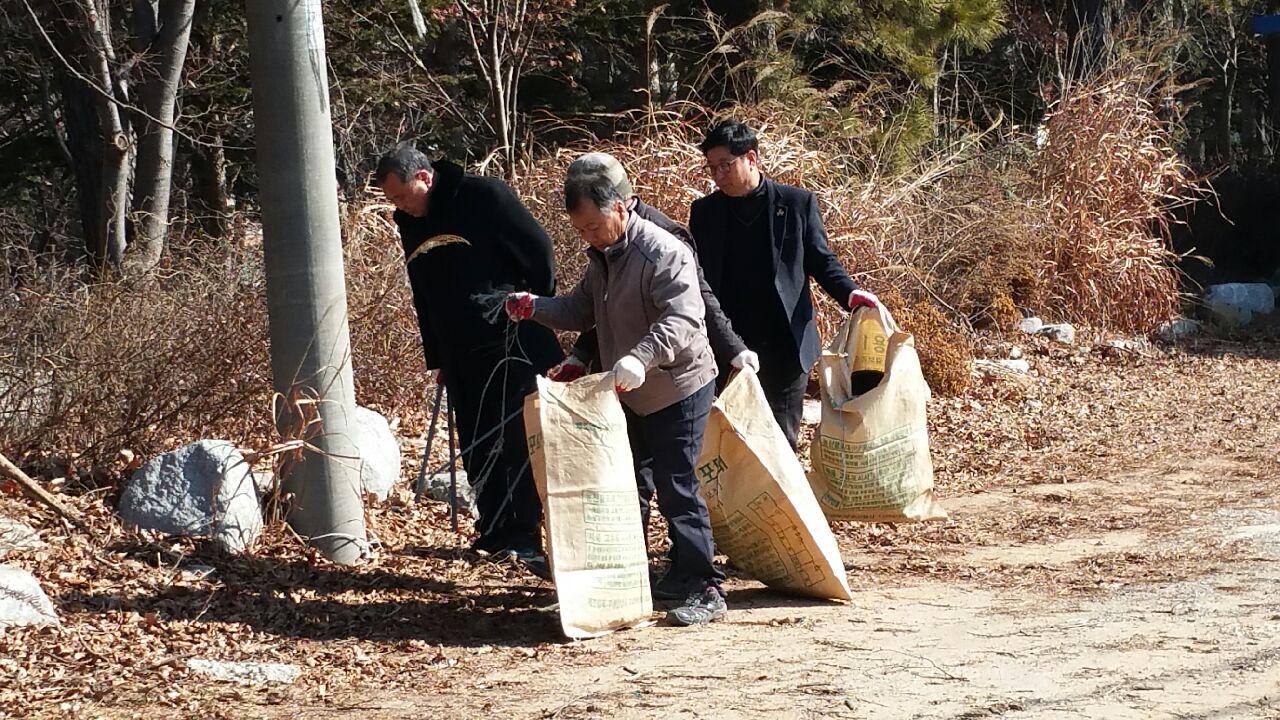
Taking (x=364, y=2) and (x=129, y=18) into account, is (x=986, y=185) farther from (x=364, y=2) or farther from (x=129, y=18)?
(x=129, y=18)

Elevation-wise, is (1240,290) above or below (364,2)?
below

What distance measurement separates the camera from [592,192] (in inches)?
179

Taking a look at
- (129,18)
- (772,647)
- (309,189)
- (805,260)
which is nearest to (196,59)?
(129,18)

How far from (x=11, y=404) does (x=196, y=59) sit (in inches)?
268

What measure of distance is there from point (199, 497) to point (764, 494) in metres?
2.28

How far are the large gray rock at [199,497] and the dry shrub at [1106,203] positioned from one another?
855 cm

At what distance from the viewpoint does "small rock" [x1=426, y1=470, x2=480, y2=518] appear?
21.9 ft

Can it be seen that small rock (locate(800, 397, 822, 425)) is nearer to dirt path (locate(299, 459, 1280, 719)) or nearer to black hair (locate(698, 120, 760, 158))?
dirt path (locate(299, 459, 1280, 719))

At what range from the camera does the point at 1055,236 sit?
40.7ft

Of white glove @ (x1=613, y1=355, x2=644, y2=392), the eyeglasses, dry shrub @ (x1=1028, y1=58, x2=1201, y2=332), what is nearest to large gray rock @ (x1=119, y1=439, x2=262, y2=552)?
white glove @ (x1=613, y1=355, x2=644, y2=392)

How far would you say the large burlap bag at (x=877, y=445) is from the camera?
5.36 meters

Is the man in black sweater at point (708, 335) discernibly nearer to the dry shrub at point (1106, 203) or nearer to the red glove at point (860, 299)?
the red glove at point (860, 299)

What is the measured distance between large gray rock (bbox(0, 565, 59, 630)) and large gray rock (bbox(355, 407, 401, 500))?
5.86 feet

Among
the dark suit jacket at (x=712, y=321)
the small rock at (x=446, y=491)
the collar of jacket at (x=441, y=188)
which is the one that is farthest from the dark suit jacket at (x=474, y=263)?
the small rock at (x=446, y=491)
